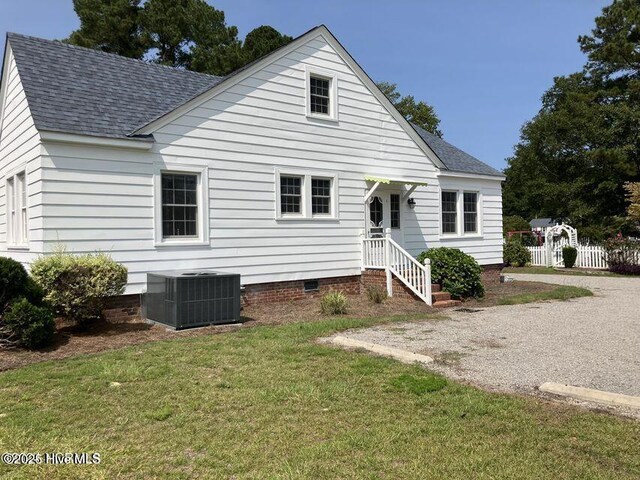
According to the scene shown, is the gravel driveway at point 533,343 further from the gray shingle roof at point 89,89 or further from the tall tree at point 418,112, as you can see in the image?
the tall tree at point 418,112

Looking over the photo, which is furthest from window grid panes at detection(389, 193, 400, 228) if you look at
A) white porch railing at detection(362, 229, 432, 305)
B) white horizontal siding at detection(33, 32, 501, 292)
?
white porch railing at detection(362, 229, 432, 305)

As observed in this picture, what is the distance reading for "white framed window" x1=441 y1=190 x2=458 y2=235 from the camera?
1641 cm

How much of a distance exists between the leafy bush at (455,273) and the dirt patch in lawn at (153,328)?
3.46 ft

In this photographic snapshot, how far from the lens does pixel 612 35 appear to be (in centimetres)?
3728

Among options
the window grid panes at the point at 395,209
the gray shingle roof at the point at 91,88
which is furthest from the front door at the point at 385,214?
the gray shingle roof at the point at 91,88

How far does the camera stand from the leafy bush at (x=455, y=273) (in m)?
12.7

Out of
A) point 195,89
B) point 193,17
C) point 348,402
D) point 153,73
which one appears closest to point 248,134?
point 195,89

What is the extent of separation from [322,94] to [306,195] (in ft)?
9.20

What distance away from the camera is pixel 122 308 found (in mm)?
9812

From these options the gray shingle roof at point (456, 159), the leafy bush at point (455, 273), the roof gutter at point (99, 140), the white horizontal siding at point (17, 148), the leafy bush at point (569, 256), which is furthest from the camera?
the leafy bush at point (569, 256)

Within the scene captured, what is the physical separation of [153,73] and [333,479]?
38.5 feet

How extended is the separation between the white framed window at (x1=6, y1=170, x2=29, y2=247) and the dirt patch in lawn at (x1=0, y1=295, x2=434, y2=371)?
2.56 metres

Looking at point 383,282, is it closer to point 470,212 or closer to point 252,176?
point 252,176

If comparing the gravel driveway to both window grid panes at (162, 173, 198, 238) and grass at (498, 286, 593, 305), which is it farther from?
window grid panes at (162, 173, 198, 238)
